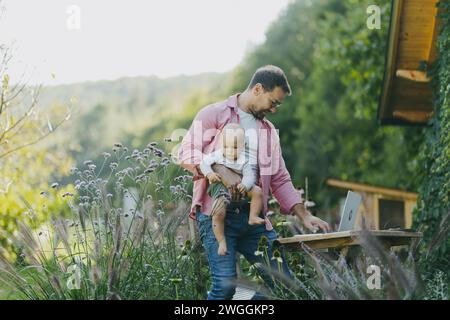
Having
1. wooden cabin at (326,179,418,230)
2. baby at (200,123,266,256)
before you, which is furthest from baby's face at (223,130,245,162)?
wooden cabin at (326,179,418,230)

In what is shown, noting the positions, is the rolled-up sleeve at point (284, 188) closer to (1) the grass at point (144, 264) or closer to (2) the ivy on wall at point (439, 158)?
(1) the grass at point (144, 264)

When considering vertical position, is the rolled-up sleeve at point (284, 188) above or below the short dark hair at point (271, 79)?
below

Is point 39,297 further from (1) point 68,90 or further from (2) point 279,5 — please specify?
(1) point 68,90

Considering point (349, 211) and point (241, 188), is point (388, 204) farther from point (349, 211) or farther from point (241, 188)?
point (241, 188)

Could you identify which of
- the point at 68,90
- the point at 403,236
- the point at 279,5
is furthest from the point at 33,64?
the point at 68,90

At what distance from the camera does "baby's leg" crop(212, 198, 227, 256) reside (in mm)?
5309

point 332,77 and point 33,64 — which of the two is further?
point 332,77

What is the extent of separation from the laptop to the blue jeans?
0.62 meters

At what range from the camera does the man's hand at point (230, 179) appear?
5.30 metres

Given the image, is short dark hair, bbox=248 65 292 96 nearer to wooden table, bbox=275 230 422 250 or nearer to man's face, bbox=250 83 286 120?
man's face, bbox=250 83 286 120

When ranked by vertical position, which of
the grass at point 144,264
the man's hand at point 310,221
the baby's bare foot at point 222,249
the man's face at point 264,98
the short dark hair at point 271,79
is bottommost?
the grass at point 144,264

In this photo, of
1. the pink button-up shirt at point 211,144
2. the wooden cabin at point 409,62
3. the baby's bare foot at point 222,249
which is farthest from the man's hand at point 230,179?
the wooden cabin at point 409,62

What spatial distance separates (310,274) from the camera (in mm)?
6777

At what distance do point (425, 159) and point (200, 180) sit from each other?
444cm
